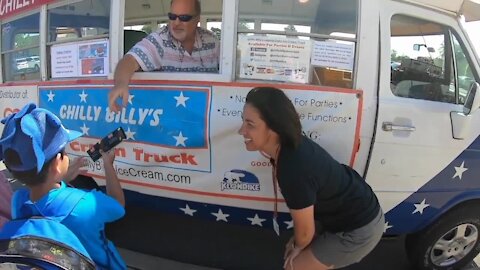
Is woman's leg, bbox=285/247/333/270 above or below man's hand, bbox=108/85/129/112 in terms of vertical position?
below

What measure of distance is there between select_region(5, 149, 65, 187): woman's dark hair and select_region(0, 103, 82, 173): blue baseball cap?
1cm

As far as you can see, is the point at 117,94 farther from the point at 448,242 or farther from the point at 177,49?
the point at 448,242

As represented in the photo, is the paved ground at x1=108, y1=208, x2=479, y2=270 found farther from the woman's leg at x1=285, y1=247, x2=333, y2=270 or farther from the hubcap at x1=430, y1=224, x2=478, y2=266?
the woman's leg at x1=285, y1=247, x2=333, y2=270

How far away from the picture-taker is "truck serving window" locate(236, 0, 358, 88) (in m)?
2.90

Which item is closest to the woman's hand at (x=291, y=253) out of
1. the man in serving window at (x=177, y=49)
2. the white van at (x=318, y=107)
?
the white van at (x=318, y=107)

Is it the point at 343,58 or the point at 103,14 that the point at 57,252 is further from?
the point at 103,14

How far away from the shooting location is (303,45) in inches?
114

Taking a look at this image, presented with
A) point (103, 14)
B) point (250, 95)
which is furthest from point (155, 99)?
point (250, 95)

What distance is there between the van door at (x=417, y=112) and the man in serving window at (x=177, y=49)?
48.0 inches

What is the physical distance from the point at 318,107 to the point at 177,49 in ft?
3.83

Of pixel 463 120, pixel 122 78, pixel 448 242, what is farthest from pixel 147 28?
pixel 448 242

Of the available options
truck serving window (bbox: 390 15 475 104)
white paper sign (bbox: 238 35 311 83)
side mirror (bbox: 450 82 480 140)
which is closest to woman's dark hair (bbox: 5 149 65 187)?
white paper sign (bbox: 238 35 311 83)

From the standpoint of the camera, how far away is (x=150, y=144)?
322cm

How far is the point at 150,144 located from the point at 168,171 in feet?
0.76
